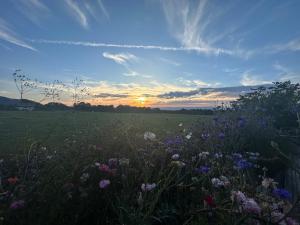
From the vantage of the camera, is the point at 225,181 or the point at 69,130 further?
the point at 69,130

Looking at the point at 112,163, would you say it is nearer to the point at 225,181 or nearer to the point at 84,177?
the point at 84,177

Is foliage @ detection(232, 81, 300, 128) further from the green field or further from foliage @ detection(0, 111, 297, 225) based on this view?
Answer: foliage @ detection(0, 111, 297, 225)

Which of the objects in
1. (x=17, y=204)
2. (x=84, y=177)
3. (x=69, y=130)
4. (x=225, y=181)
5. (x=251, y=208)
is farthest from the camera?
(x=69, y=130)

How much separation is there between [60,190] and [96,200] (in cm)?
30

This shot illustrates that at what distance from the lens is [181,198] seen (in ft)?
8.19

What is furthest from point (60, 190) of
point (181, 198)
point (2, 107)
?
point (2, 107)

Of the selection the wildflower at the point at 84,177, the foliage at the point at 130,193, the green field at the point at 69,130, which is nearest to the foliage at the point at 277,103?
the green field at the point at 69,130

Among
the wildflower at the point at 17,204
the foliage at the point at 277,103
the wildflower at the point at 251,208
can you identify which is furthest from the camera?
the foliage at the point at 277,103

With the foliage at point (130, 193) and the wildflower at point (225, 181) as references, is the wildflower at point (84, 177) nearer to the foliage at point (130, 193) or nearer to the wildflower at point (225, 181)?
the foliage at point (130, 193)

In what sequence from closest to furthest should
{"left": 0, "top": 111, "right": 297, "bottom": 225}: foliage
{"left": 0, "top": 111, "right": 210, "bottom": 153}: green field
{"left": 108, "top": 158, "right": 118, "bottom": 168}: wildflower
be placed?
{"left": 0, "top": 111, "right": 297, "bottom": 225}: foliage, {"left": 108, "top": 158, "right": 118, "bottom": 168}: wildflower, {"left": 0, "top": 111, "right": 210, "bottom": 153}: green field

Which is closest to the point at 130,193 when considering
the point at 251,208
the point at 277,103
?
the point at 251,208

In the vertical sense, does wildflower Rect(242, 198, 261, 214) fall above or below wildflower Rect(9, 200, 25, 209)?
above

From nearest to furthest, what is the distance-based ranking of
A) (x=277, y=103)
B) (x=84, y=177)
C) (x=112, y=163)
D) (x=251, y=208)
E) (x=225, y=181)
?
(x=251, y=208) → (x=225, y=181) → (x=84, y=177) → (x=112, y=163) → (x=277, y=103)

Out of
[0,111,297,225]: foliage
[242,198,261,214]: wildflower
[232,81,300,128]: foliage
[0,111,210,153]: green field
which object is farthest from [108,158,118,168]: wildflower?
[232,81,300,128]: foliage
